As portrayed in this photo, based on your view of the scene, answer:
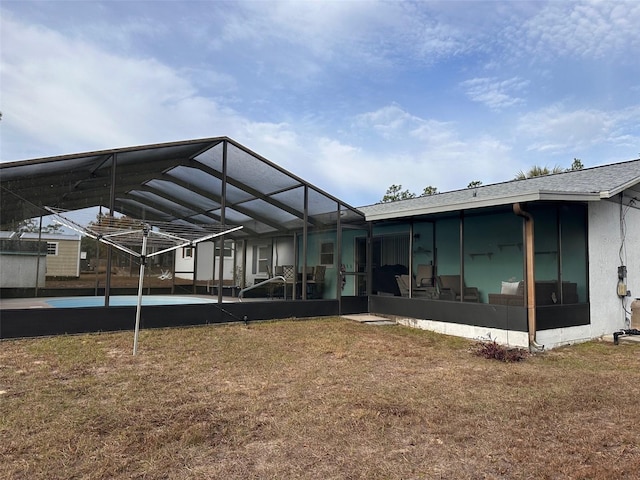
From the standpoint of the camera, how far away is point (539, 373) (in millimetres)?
5223

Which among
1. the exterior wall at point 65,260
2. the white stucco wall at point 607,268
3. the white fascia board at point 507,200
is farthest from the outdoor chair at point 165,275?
the white stucco wall at point 607,268

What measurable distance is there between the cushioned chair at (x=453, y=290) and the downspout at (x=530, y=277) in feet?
6.72

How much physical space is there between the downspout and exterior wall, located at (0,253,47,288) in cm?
737

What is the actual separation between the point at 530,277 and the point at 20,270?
25.4ft

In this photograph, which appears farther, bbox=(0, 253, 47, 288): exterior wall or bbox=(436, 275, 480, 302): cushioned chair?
bbox=(436, 275, 480, 302): cushioned chair

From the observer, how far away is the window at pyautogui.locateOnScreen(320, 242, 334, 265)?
948 centimetres

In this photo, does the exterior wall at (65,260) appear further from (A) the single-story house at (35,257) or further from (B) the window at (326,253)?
(B) the window at (326,253)

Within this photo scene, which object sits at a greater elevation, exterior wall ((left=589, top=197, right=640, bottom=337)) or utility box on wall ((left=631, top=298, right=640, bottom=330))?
exterior wall ((left=589, top=197, right=640, bottom=337))

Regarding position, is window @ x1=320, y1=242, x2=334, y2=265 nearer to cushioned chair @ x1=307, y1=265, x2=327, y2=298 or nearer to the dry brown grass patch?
cushioned chair @ x1=307, y1=265, x2=327, y2=298

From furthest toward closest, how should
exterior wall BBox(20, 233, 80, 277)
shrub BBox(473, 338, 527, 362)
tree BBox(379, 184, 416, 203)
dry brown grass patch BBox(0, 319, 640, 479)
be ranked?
tree BBox(379, 184, 416, 203) < exterior wall BBox(20, 233, 80, 277) < shrub BBox(473, 338, 527, 362) < dry brown grass patch BBox(0, 319, 640, 479)

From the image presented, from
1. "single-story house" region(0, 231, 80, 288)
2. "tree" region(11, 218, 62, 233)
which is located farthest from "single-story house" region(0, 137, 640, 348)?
"single-story house" region(0, 231, 80, 288)

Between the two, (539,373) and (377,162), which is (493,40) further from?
(377,162)

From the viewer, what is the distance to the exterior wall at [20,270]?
20.9ft

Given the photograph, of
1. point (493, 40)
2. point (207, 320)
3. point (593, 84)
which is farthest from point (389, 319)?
point (593, 84)
